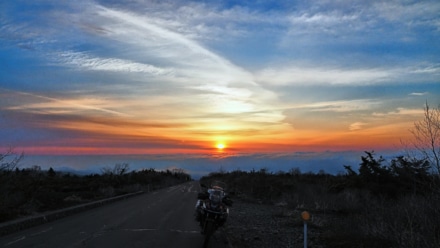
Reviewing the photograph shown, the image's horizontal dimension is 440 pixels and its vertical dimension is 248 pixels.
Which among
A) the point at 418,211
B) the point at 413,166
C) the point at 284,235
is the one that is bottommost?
the point at 284,235

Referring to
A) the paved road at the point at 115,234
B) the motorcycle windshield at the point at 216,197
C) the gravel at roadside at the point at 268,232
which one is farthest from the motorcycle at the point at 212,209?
the gravel at roadside at the point at 268,232

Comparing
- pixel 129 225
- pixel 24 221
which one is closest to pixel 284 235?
pixel 129 225

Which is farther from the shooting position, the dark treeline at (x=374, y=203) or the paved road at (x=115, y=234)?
the paved road at (x=115, y=234)

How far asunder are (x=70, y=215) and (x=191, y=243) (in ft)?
32.9

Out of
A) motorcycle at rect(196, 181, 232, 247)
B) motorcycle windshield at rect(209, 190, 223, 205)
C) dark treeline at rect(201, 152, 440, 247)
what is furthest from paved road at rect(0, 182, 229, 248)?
dark treeline at rect(201, 152, 440, 247)

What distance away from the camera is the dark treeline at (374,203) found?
1000cm

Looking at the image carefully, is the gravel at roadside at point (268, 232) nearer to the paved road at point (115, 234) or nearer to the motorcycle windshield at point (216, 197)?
the paved road at point (115, 234)

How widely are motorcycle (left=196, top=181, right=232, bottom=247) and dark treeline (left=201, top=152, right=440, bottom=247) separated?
1550 millimetres

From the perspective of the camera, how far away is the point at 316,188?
3025 cm

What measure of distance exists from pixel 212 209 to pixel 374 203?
33.2 ft

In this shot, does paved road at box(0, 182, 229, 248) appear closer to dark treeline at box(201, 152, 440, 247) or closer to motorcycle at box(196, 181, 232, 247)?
motorcycle at box(196, 181, 232, 247)

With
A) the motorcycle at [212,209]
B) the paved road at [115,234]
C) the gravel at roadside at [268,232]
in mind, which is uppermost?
the motorcycle at [212,209]

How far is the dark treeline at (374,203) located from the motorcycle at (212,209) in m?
1.55

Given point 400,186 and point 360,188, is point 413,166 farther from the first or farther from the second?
point 360,188
